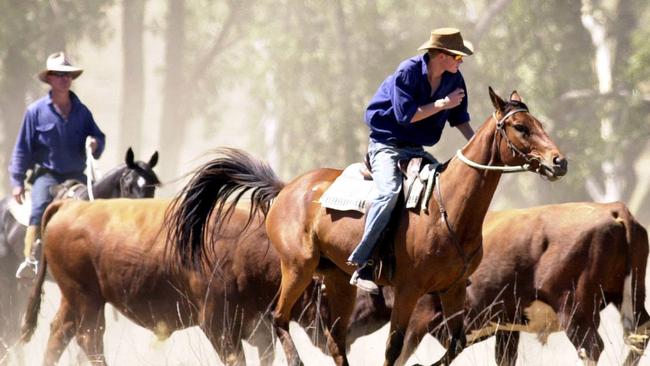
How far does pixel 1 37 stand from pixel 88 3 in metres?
3.50

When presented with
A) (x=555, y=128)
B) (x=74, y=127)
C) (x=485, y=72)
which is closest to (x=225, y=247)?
(x=74, y=127)

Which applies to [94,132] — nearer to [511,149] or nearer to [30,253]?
[30,253]

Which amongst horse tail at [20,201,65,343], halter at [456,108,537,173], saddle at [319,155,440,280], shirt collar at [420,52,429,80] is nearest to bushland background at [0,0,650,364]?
horse tail at [20,201,65,343]

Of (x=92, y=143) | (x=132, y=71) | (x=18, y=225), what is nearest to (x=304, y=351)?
(x=92, y=143)

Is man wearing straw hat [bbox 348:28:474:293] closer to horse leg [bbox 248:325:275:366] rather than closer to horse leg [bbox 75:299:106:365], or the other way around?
horse leg [bbox 248:325:275:366]

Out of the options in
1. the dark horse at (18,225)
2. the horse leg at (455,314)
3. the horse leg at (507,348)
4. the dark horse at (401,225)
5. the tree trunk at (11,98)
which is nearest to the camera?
the dark horse at (401,225)

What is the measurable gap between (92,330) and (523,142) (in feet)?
12.8

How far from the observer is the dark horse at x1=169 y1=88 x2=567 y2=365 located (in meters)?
7.73

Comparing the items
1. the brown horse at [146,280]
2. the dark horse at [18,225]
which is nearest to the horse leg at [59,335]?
the brown horse at [146,280]

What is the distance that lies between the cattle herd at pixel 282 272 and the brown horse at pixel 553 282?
0.4 inches

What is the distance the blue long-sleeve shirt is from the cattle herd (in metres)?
1.25

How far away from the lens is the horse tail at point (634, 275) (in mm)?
9336

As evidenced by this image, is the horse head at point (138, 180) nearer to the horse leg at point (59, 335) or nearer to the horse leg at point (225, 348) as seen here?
the horse leg at point (59, 335)

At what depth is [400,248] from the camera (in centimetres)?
804
